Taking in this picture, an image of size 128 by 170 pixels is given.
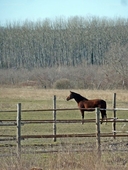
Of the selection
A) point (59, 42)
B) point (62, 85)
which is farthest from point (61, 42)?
point (62, 85)

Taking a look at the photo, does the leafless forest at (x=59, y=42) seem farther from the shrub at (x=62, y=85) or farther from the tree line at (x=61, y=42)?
the shrub at (x=62, y=85)

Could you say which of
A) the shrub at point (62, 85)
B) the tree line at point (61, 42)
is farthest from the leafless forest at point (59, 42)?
the shrub at point (62, 85)

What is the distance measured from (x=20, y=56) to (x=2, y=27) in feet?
31.5

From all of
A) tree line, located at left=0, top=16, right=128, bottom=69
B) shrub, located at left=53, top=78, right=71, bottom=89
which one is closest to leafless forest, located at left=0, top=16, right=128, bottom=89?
tree line, located at left=0, top=16, right=128, bottom=69

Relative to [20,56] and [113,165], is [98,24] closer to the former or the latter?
[20,56]

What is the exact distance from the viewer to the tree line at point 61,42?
3438 inches

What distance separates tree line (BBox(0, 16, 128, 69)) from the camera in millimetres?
Result: 87312

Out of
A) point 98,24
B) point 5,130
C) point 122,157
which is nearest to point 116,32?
point 98,24

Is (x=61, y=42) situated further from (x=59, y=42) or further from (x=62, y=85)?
(x=62, y=85)

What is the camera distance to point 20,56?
89250 mm

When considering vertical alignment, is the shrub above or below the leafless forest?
below

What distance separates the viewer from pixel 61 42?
90.9 metres

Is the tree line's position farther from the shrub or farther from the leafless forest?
the shrub

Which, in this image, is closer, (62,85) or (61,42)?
(62,85)
